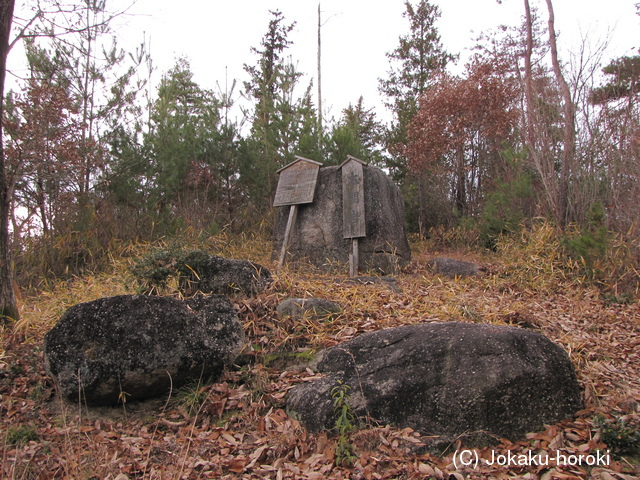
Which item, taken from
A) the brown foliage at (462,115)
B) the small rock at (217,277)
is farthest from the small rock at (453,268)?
the brown foliage at (462,115)

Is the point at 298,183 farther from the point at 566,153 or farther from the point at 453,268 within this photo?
the point at 566,153

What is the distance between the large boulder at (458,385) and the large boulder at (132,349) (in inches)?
32.5

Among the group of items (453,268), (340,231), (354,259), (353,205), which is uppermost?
(353,205)

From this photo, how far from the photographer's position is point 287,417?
3201 mm

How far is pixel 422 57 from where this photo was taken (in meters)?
15.4

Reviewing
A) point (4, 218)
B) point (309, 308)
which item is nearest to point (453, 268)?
point (309, 308)

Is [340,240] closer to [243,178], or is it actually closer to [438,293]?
[438,293]

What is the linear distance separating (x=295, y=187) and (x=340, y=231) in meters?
1.17

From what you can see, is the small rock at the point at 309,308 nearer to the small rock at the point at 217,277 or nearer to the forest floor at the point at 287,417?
the forest floor at the point at 287,417

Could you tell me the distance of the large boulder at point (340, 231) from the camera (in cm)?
753

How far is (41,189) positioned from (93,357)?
543cm

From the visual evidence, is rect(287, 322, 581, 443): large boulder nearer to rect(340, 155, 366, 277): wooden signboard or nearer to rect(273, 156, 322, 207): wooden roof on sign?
rect(340, 155, 366, 277): wooden signboard

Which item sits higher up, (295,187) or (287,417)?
(295,187)

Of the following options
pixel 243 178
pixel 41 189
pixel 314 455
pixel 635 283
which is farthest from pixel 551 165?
pixel 41 189
